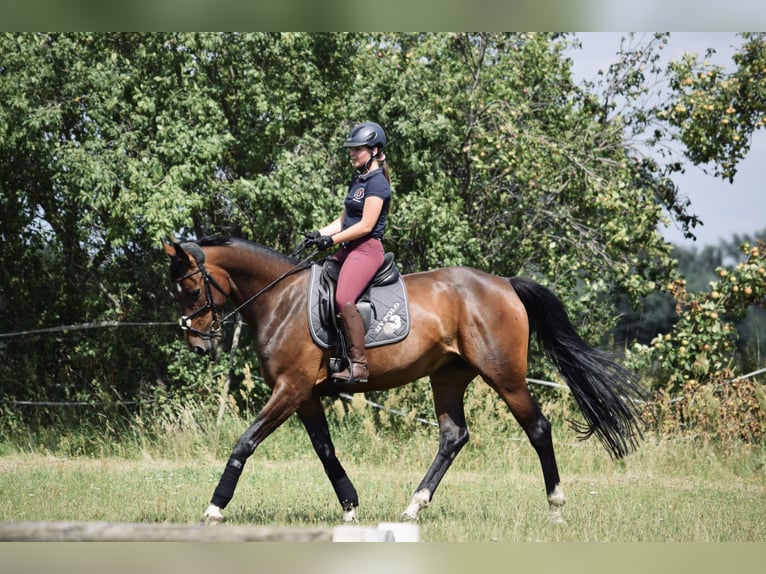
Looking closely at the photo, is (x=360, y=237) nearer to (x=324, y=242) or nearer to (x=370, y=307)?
(x=324, y=242)

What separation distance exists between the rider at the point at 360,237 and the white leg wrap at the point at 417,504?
3.53 feet

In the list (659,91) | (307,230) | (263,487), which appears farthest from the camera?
(659,91)

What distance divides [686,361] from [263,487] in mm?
5814

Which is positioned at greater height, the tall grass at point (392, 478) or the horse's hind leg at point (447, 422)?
the horse's hind leg at point (447, 422)

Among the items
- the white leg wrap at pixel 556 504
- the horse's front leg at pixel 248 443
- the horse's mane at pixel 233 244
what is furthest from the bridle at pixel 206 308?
the white leg wrap at pixel 556 504

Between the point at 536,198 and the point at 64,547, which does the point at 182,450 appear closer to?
the point at 536,198

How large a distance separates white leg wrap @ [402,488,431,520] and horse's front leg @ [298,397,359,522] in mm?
408

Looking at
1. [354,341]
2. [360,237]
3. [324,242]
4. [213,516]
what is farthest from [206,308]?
[213,516]

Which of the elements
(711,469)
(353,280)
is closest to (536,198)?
(711,469)

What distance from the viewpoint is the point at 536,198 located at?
1270 centimetres

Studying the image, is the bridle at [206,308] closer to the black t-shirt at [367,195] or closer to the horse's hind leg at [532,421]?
the black t-shirt at [367,195]

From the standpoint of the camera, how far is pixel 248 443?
638 centimetres

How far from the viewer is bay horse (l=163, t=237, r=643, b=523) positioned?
259 inches

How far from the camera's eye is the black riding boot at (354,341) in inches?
257
